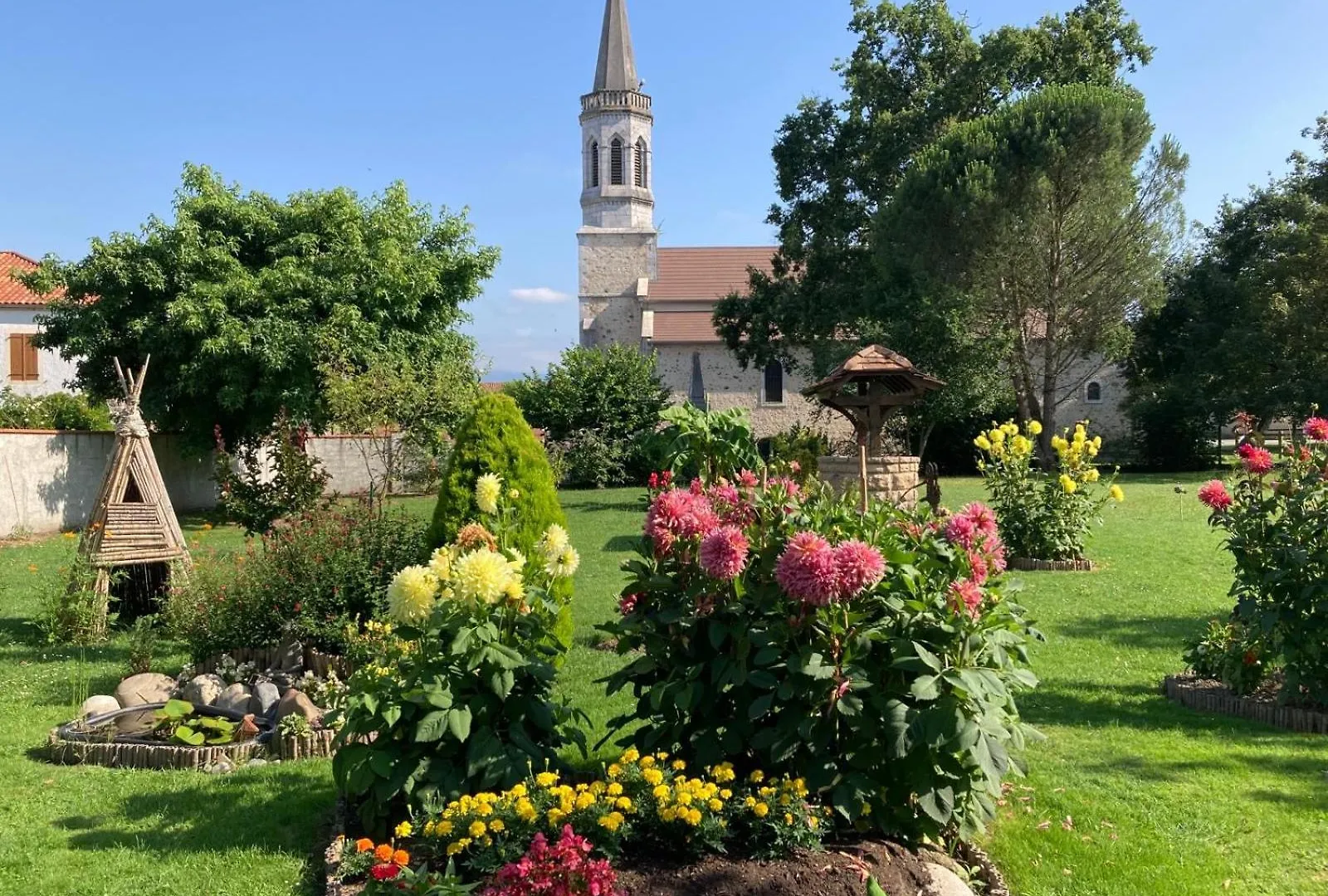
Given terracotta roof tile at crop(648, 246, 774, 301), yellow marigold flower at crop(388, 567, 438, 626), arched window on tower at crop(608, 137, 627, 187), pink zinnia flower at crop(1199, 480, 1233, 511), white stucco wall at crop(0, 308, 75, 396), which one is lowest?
yellow marigold flower at crop(388, 567, 438, 626)

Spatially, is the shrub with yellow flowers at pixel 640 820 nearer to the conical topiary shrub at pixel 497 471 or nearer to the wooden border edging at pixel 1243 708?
the conical topiary shrub at pixel 497 471

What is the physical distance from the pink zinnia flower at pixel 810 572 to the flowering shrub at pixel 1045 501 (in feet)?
29.9

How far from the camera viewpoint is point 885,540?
3541 mm

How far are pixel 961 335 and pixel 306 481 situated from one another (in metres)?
17.4

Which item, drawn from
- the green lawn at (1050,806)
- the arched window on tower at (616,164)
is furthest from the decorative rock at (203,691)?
the arched window on tower at (616,164)

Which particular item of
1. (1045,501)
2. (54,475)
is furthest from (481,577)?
A: (54,475)

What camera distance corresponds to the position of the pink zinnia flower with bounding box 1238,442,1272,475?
549 cm

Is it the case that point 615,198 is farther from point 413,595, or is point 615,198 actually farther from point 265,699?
point 413,595

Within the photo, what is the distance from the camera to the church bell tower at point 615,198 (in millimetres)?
46875

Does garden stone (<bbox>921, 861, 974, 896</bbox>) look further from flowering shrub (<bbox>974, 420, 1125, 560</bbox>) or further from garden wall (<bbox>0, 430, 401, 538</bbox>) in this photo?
garden wall (<bbox>0, 430, 401, 538</bbox>)

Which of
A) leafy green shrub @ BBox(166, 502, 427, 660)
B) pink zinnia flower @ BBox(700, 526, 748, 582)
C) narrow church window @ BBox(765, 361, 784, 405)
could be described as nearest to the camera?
pink zinnia flower @ BBox(700, 526, 748, 582)

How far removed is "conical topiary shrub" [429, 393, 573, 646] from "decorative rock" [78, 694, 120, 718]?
210 cm

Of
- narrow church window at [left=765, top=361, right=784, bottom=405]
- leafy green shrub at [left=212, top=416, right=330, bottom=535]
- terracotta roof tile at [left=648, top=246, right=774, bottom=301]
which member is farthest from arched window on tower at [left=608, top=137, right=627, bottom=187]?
leafy green shrub at [left=212, top=416, right=330, bottom=535]

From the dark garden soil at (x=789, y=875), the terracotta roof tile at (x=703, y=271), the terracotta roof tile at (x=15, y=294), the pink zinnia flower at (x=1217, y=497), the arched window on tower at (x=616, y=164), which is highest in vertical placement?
the arched window on tower at (x=616, y=164)
